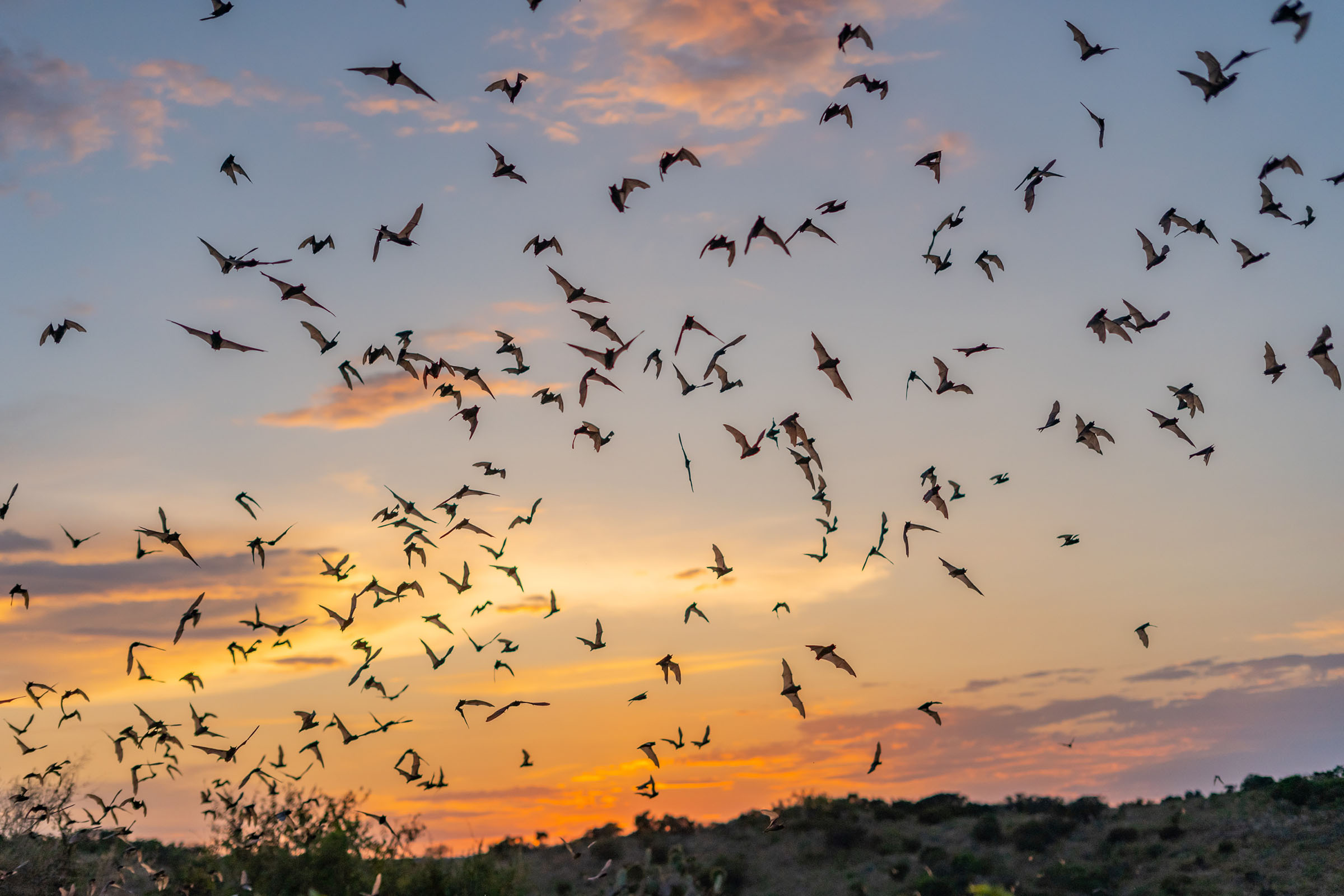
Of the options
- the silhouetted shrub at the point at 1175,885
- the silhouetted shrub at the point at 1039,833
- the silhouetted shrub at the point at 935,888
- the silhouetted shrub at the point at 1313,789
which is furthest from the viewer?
the silhouetted shrub at the point at 1039,833

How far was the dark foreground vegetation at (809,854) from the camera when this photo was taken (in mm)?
35750

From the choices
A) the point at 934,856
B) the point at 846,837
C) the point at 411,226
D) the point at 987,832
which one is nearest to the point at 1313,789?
the point at 987,832

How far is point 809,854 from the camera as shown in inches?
2422

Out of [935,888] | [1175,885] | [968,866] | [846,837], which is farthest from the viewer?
[846,837]

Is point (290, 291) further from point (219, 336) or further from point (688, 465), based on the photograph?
point (688, 465)

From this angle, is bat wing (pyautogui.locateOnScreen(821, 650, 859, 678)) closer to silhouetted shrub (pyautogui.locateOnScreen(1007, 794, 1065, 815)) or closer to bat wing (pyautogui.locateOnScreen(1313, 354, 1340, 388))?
bat wing (pyautogui.locateOnScreen(1313, 354, 1340, 388))

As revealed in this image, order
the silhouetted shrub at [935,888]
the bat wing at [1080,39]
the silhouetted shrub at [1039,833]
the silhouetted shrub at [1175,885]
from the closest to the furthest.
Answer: the bat wing at [1080,39]
the silhouetted shrub at [1175,885]
the silhouetted shrub at [935,888]
the silhouetted shrub at [1039,833]

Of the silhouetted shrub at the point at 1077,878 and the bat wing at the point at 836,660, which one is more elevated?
the bat wing at the point at 836,660

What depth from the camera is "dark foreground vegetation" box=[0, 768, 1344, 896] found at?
117ft

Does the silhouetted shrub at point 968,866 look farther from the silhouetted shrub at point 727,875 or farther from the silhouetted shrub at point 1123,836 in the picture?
the silhouetted shrub at point 727,875

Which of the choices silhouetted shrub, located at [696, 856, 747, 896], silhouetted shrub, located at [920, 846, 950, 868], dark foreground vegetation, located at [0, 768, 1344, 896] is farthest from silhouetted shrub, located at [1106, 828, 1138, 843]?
silhouetted shrub, located at [696, 856, 747, 896]

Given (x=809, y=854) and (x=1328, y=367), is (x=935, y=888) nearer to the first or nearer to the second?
(x=809, y=854)

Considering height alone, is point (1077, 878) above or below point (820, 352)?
below

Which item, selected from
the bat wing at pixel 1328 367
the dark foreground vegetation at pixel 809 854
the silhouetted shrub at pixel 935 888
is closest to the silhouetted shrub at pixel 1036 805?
the dark foreground vegetation at pixel 809 854
